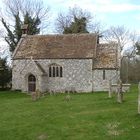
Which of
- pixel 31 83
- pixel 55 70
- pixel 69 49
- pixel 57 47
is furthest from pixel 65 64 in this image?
pixel 31 83

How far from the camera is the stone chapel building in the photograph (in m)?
53.0

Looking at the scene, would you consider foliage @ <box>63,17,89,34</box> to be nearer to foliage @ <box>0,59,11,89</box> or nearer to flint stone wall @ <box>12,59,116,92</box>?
foliage @ <box>0,59,11,89</box>

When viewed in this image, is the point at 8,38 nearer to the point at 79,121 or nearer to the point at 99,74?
the point at 99,74

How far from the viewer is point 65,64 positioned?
178ft

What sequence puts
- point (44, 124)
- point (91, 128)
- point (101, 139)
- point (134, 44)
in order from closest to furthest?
point (101, 139) → point (91, 128) → point (44, 124) → point (134, 44)

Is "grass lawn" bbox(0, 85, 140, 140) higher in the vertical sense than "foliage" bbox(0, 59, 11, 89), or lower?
lower

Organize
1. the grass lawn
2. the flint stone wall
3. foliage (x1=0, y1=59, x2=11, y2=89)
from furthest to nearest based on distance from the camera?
foliage (x1=0, y1=59, x2=11, y2=89) → the flint stone wall → the grass lawn

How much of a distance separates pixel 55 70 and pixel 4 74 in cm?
1094

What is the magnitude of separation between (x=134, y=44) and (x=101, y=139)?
2874 inches

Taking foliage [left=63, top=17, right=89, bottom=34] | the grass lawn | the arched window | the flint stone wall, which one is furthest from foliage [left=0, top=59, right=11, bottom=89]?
the grass lawn

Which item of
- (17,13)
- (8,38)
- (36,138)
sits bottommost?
(36,138)

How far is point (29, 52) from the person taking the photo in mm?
56188

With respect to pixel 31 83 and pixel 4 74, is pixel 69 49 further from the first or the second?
pixel 4 74

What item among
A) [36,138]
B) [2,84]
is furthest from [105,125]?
[2,84]
